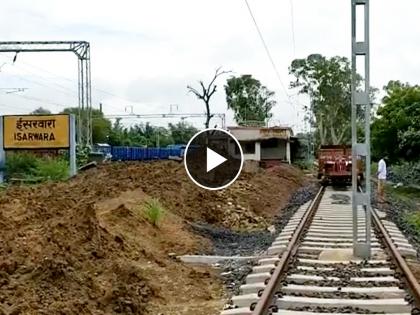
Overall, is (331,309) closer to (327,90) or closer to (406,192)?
(406,192)

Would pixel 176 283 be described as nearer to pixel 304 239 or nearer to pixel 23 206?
pixel 304 239

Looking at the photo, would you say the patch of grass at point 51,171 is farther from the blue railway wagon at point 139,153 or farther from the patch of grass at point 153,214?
the blue railway wagon at point 139,153

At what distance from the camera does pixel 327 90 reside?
3044 inches

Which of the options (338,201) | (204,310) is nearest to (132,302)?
(204,310)

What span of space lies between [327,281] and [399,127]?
34109 mm

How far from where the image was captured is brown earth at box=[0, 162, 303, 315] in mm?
8070

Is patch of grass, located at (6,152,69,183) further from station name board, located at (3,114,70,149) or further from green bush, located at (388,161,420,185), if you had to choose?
green bush, located at (388,161,420,185)

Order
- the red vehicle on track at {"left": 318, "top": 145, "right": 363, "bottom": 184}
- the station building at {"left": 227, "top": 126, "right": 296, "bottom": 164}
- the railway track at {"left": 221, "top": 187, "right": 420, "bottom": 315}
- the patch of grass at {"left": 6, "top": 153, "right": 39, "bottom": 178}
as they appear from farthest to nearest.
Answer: the station building at {"left": 227, "top": 126, "right": 296, "bottom": 164}
the red vehicle on track at {"left": 318, "top": 145, "right": 363, "bottom": 184}
the patch of grass at {"left": 6, "top": 153, "right": 39, "bottom": 178}
the railway track at {"left": 221, "top": 187, "right": 420, "bottom": 315}

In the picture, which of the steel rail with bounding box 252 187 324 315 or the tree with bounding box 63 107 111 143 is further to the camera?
the tree with bounding box 63 107 111 143

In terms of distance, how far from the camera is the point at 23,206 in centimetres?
1441

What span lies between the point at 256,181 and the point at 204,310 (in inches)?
926

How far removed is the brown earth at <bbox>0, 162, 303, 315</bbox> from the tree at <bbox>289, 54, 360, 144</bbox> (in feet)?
194

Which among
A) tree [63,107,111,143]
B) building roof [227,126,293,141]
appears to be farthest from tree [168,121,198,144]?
building roof [227,126,293,141]

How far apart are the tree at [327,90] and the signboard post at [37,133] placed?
49.8 metres
